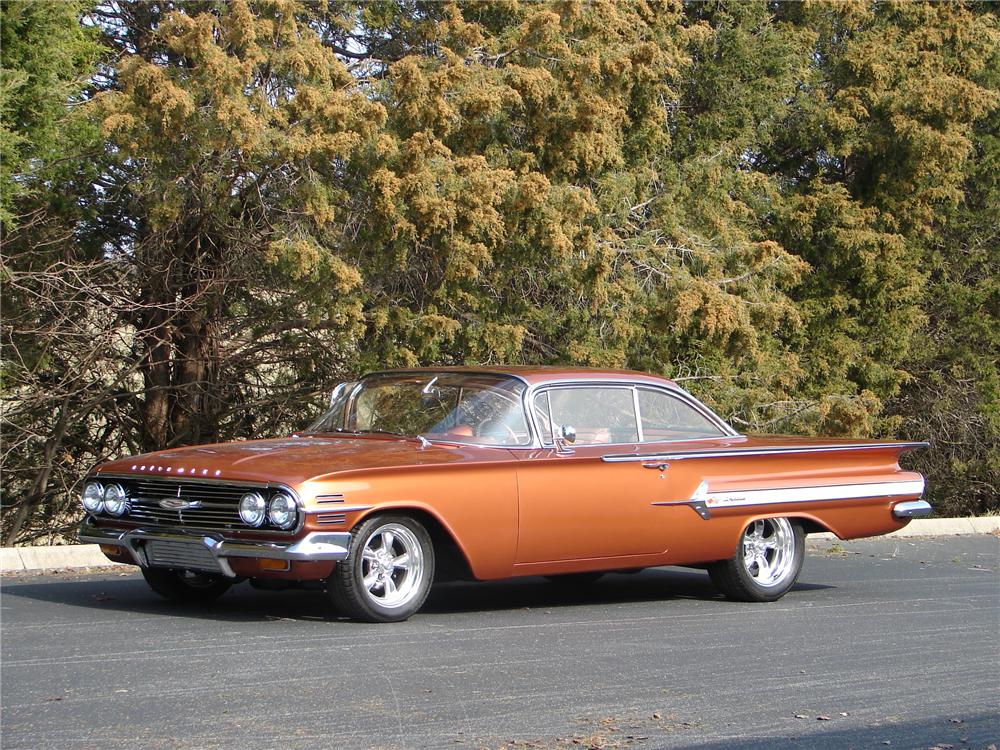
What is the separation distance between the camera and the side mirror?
886 centimetres

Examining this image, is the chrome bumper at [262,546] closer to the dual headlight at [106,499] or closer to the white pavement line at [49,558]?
the dual headlight at [106,499]

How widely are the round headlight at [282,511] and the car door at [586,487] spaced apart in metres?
1.53

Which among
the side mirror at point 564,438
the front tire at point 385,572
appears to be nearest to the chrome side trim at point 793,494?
the side mirror at point 564,438

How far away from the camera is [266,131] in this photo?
1314cm

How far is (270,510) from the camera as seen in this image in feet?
Answer: 25.0

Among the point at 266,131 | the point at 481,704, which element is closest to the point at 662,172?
the point at 266,131

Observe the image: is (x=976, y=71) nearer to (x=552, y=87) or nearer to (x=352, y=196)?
(x=552, y=87)

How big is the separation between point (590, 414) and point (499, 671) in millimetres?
2873

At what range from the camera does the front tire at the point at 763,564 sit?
967 cm

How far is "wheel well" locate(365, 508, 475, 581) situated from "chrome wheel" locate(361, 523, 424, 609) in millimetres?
119

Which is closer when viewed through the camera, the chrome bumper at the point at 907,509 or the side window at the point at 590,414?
the side window at the point at 590,414

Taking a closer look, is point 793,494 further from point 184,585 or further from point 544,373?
point 184,585

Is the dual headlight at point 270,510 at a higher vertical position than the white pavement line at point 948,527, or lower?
higher

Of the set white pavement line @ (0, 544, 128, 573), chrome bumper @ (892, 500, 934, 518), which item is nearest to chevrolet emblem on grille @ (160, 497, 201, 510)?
white pavement line @ (0, 544, 128, 573)
